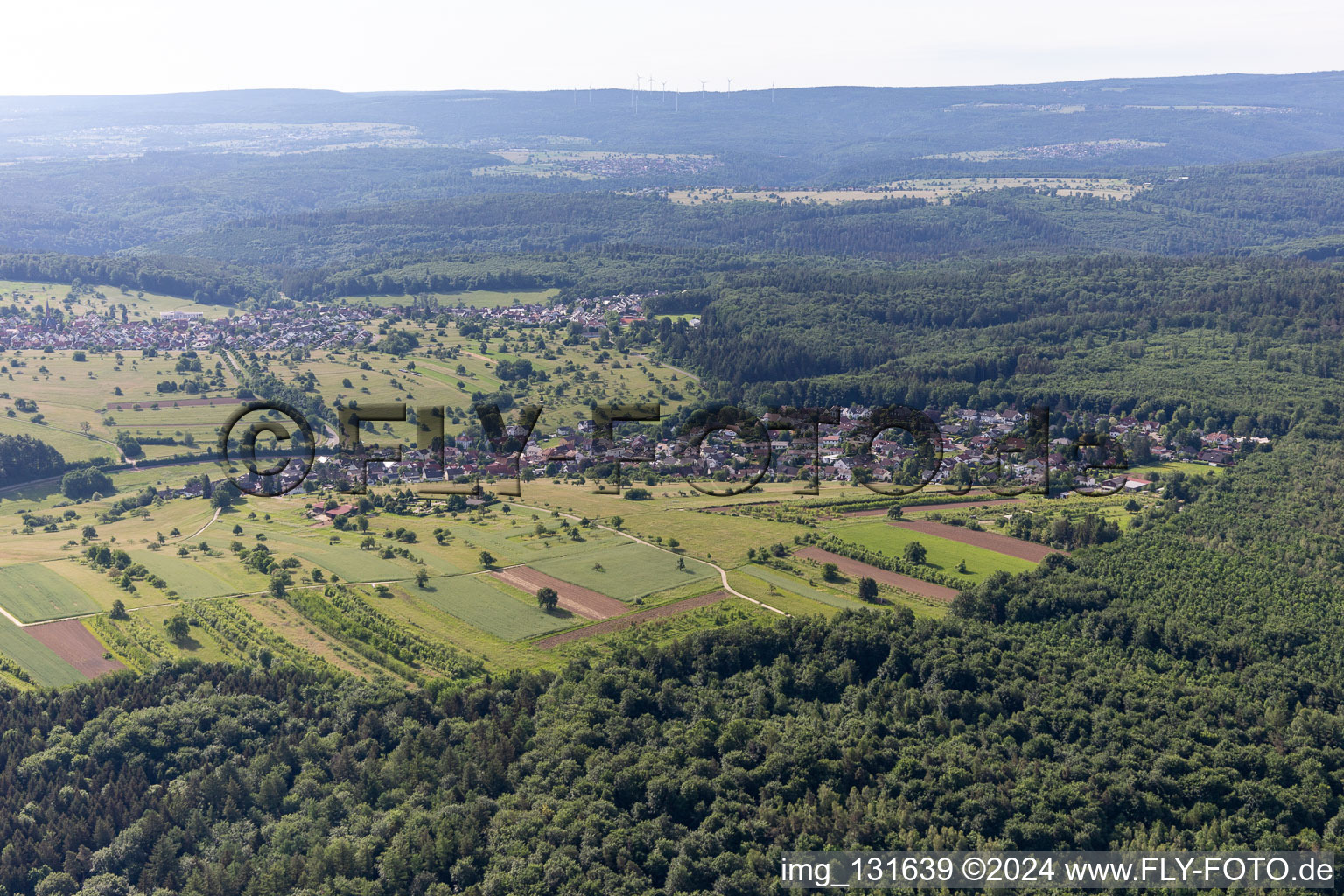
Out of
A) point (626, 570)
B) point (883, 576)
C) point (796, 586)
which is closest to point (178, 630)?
point (626, 570)

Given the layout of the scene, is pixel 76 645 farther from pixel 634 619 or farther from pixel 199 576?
pixel 634 619

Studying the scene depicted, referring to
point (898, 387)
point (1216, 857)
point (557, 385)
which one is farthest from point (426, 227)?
point (1216, 857)

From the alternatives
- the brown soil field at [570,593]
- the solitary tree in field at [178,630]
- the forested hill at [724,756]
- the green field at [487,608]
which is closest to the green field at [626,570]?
the brown soil field at [570,593]

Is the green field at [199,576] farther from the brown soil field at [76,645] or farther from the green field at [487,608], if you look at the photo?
the green field at [487,608]

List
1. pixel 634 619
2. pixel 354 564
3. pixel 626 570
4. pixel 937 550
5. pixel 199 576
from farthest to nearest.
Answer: pixel 354 564 < pixel 937 550 < pixel 199 576 < pixel 626 570 < pixel 634 619

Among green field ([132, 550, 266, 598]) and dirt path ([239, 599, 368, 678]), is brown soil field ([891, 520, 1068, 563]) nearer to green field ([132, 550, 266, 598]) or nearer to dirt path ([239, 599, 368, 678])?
dirt path ([239, 599, 368, 678])

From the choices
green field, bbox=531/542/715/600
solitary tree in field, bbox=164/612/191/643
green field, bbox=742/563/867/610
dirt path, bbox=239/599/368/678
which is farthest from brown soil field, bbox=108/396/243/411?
green field, bbox=742/563/867/610
